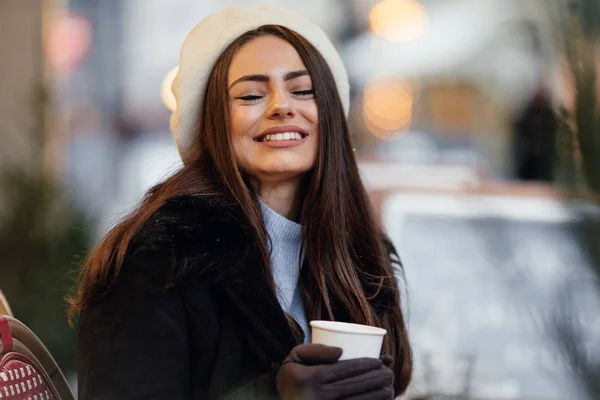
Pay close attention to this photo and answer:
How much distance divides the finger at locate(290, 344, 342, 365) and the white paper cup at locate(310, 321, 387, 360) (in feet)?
0.04

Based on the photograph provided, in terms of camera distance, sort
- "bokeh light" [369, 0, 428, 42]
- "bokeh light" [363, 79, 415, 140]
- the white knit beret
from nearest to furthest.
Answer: the white knit beret < "bokeh light" [369, 0, 428, 42] < "bokeh light" [363, 79, 415, 140]

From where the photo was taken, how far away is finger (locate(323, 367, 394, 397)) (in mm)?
1025

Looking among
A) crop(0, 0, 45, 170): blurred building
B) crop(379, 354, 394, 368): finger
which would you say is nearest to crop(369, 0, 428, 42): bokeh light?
crop(0, 0, 45, 170): blurred building

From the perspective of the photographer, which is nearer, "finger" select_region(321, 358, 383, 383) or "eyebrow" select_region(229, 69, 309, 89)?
"finger" select_region(321, 358, 383, 383)

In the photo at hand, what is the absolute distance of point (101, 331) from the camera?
1143 millimetres

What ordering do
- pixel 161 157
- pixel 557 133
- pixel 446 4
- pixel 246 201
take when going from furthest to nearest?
pixel 161 157, pixel 446 4, pixel 246 201, pixel 557 133

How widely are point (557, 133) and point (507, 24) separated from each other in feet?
0.51

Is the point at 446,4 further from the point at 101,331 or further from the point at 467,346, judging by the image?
the point at 101,331

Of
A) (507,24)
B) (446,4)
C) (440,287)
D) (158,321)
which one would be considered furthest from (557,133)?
A: (440,287)

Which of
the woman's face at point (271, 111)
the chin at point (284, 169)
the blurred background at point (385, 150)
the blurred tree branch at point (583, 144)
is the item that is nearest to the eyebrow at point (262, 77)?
the woman's face at point (271, 111)

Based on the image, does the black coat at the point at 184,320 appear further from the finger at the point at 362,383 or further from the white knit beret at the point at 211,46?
the white knit beret at the point at 211,46

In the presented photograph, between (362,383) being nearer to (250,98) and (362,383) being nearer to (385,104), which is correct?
(250,98)

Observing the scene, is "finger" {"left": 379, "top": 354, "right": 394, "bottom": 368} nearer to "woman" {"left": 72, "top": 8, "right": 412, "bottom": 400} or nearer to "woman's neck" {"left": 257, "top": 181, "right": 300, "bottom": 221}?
"woman" {"left": 72, "top": 8, "right": 412, "bottom": 400}

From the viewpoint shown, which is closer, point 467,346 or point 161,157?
point 467,346
